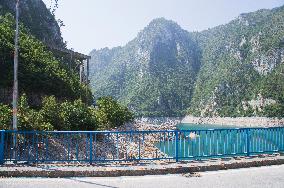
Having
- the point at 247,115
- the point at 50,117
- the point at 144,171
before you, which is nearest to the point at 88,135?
the point at 144,171

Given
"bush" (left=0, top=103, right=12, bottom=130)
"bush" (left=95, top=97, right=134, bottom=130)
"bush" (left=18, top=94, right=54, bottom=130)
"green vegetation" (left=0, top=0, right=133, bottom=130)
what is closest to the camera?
"bush" (left=0, top=103, right=12, bottom=130)

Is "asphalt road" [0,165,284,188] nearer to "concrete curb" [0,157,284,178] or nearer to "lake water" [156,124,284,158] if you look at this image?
"concrete curb" [0,157,284,178]

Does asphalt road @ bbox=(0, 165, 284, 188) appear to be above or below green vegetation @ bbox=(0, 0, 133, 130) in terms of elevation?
below

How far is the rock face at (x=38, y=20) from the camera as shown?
222 ft

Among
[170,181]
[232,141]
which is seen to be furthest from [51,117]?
[170,181]

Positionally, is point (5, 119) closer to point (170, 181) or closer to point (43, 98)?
point (170, 181)

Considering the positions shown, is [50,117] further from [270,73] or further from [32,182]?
[270,73]

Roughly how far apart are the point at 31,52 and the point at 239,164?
3637 centimetres

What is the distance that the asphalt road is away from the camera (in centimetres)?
915

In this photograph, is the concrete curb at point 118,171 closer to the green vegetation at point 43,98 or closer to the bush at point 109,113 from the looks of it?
the green vegetation at point 43,98

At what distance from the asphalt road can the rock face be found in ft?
193

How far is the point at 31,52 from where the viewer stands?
Result: 43062 mm

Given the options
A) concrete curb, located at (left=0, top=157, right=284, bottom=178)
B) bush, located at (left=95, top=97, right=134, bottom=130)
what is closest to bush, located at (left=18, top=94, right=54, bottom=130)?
concrete curb, located at (left=0, top=157, right=284, bottom=178)

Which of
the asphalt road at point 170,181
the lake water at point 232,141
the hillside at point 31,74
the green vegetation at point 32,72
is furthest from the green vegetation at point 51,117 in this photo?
the lake water at point 232,141
